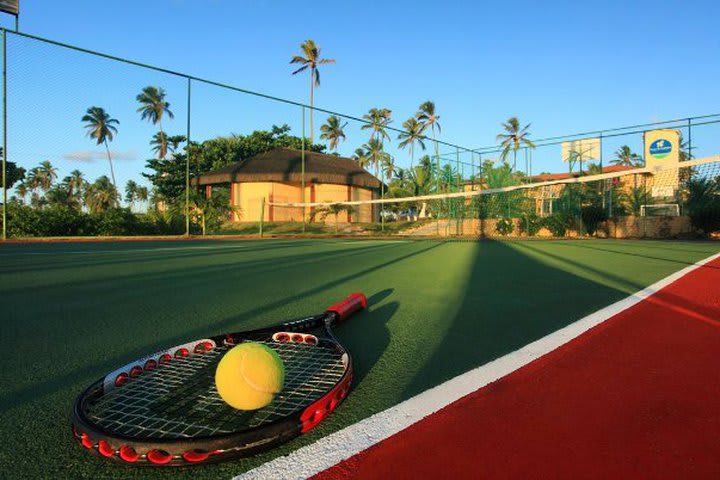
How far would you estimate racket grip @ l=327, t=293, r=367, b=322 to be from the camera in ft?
9.94

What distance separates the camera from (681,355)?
2.49 meters

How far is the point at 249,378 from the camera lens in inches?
62.4

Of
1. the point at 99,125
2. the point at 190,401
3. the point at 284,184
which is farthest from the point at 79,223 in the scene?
the point at 190,401

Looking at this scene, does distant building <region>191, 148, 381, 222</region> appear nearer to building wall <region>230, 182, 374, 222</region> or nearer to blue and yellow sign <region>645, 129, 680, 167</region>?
building wall <region>230, 182, 374, 222</region>

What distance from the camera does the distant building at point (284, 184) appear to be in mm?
28312

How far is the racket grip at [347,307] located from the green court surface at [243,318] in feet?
0.28

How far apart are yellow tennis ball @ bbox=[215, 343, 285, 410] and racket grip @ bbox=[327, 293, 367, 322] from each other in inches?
51.7

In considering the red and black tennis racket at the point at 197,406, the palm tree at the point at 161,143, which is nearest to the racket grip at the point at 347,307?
the red and black tennis racket at the point at 197,406

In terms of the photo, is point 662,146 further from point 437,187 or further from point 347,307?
point 347,307

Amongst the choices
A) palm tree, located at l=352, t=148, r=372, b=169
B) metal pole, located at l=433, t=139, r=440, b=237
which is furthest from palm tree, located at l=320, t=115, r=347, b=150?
metal pole, located at l=433, t=139, r=440, b=237

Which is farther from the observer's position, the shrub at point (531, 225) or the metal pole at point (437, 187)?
the metal pole at point (437, 187)

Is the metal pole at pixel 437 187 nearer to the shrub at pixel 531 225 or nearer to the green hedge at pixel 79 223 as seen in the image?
the shrub at pixel 531 225

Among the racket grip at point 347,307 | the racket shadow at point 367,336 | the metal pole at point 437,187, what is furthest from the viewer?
the metal pole at point 437,187

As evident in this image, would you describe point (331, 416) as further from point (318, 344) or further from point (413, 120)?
point (413, 120)
